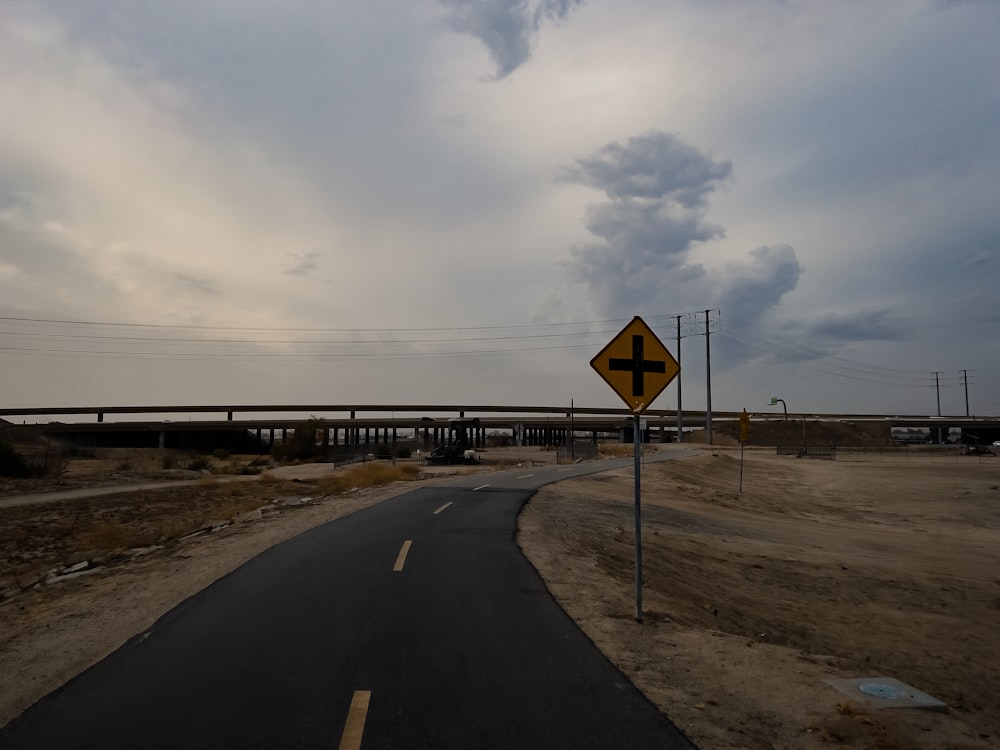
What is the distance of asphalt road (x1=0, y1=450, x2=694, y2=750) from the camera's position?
5172mm

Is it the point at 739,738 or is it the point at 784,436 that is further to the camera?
the point at 784,436

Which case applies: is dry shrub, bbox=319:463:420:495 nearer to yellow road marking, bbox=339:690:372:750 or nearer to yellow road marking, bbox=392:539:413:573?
yellow road marking, bbox=392:539:413:573

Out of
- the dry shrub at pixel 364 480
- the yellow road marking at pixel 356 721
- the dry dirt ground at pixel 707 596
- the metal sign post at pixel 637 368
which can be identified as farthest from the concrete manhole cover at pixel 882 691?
the dry shrub at pixel 364 480

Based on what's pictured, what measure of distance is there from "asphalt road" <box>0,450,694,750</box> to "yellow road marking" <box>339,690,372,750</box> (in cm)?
2

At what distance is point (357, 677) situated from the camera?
6367 millimetres

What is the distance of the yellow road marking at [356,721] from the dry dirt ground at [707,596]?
2.37 metres

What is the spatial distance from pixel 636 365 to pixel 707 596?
5684 millimetres

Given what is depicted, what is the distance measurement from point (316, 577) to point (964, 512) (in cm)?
3354

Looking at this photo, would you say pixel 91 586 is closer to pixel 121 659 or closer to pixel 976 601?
pixel 121 659

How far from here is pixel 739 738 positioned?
5.30m

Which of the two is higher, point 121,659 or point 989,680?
point 121,659

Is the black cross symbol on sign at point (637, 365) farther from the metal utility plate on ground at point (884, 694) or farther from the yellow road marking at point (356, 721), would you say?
the yellow road marking at point (356, 721)

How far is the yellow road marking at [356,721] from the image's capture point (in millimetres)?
4984

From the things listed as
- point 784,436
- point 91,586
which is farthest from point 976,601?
point 784,436
